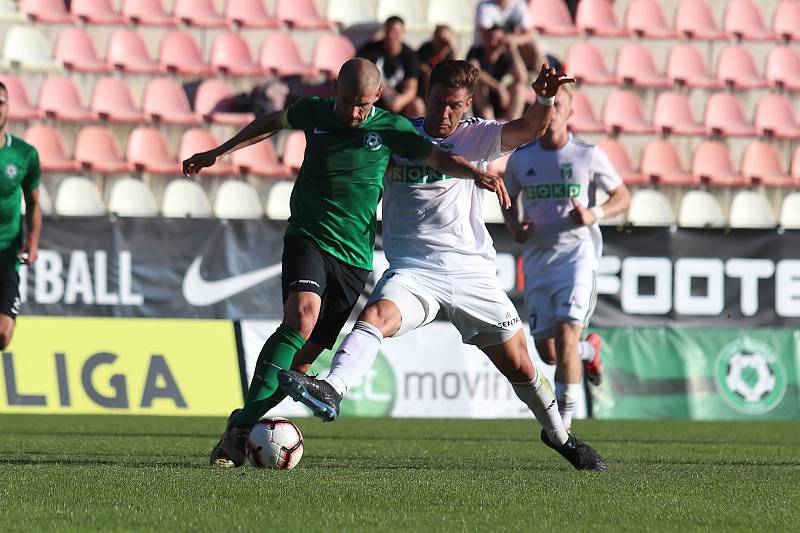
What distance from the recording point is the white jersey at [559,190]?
934cm

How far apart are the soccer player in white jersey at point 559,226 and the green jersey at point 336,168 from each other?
8.17 feet

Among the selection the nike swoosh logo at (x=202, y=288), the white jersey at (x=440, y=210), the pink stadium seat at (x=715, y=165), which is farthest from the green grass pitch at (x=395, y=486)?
the pink stadium seat at (x=715, y=165)

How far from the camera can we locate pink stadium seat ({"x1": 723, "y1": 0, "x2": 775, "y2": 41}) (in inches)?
750

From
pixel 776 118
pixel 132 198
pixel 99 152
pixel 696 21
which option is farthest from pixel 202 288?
pixel 696 21

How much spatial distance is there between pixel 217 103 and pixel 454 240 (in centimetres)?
1090

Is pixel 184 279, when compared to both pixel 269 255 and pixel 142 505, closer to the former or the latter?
pixel 269 255

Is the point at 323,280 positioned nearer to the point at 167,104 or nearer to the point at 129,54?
the point at 167,104

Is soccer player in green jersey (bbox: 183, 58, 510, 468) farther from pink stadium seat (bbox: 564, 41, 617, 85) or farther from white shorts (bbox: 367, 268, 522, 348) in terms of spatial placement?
pink stadium seat (bbox: 564, 41, 617, 85)

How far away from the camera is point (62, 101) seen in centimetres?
1702

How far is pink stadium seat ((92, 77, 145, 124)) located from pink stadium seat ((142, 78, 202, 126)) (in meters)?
0.17

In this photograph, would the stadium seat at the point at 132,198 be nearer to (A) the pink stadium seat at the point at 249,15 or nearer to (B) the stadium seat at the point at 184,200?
(B) the stadium seat at the point at 184,200

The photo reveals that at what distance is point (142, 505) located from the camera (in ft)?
16.8

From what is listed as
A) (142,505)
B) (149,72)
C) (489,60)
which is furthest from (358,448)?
(149,72)

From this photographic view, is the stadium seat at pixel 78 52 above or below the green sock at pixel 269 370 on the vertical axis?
above
